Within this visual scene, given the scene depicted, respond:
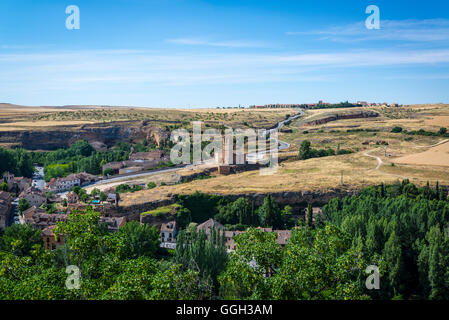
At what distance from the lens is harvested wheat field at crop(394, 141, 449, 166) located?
176 ft

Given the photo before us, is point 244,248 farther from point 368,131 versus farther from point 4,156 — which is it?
point 368,131

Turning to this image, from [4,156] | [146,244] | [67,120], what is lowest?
[146,244]

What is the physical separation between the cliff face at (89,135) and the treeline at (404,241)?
177 feet

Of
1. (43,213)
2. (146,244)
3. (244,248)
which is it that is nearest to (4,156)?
(43,213)

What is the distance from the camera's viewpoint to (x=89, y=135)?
87.5 meters

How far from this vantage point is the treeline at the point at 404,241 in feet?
76.6

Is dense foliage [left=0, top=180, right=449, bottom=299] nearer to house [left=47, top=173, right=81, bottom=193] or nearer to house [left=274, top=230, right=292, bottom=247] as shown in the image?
house [left=274, top=230, right=292, bottom=247]

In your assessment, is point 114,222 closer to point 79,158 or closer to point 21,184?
point 21,184

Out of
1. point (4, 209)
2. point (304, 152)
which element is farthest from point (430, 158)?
point (4, 209)

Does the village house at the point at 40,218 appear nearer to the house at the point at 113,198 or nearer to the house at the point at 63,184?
the house at the point at 113,198

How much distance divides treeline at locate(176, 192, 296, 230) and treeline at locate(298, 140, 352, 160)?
22.7m
